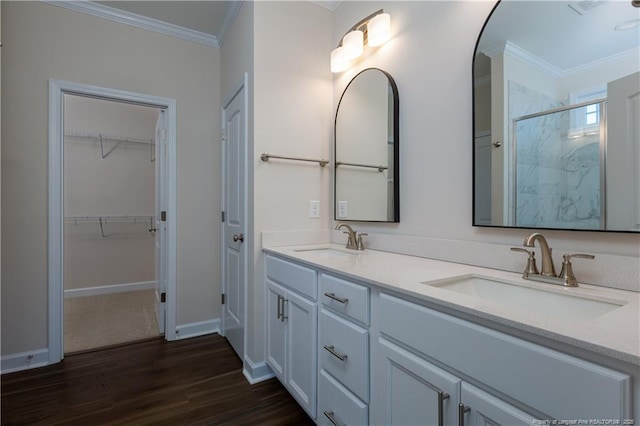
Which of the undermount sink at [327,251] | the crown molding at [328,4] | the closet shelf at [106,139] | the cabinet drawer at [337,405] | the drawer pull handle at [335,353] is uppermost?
the crown molding at [328,4]

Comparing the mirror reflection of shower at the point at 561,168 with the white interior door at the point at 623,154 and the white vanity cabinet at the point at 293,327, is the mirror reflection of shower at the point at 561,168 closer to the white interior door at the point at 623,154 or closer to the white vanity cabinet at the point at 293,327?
the white interior door at the point at 623,154

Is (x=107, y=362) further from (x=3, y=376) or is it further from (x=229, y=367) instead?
(x=229, y=367)

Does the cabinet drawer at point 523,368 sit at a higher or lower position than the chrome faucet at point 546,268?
lower

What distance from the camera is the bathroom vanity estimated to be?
60 centimetres

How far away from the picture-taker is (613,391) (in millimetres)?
555

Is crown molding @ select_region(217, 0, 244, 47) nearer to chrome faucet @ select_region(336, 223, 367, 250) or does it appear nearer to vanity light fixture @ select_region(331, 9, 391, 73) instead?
vanity light fixture @ select_region(331, 9, 391, 73)

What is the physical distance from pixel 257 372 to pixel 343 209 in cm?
119

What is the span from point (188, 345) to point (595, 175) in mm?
2728

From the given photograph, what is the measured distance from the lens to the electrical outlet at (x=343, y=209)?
6.91ft

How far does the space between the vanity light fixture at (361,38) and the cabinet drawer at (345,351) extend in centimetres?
158

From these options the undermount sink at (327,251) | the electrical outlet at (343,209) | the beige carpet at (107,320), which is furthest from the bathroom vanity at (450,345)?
the beige carpet at (107,320)

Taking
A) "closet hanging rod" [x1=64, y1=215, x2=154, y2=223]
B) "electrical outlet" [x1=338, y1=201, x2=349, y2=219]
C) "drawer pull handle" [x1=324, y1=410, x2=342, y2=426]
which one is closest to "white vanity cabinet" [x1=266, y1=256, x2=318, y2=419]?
"drawer pull handle" [x1=324, y1=410, x2=342, y2=426]

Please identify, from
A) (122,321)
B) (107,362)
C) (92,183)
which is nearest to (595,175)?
(107,362)

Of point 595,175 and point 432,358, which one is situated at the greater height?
point 595,175
